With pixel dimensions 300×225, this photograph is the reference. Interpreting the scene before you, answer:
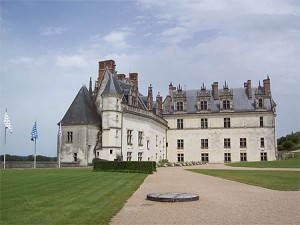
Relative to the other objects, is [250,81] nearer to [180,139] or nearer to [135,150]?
[180,139]

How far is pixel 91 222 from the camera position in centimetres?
796

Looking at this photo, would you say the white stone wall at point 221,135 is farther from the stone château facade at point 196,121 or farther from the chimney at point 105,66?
the chimney at point 105,66

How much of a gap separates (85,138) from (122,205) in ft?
85.2

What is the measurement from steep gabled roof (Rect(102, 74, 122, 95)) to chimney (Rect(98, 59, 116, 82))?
167cm

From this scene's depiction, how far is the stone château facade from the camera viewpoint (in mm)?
40219

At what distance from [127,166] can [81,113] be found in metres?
12.3

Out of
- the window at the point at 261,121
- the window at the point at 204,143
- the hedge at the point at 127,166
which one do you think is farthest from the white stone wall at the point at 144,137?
the window at the point at 261,121

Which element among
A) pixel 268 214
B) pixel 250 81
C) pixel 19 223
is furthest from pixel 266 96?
pixel 19 223

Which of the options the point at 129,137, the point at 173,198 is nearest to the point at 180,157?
the point at 129,137

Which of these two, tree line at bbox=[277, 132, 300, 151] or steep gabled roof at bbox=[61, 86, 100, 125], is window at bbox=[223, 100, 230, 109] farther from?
tree line at bbox=[277, 132, 300, 151]

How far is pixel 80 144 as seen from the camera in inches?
1411

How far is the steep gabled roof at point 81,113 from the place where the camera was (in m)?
36.4

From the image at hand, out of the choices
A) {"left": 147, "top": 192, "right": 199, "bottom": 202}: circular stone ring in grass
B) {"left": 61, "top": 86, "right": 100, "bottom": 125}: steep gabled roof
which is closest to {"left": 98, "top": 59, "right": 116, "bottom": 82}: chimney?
{"left": 61, "top": 86, "right": 100, "bottom": 125}: steep gabled roof

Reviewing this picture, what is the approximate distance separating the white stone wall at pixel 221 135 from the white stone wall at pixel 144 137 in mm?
5629
